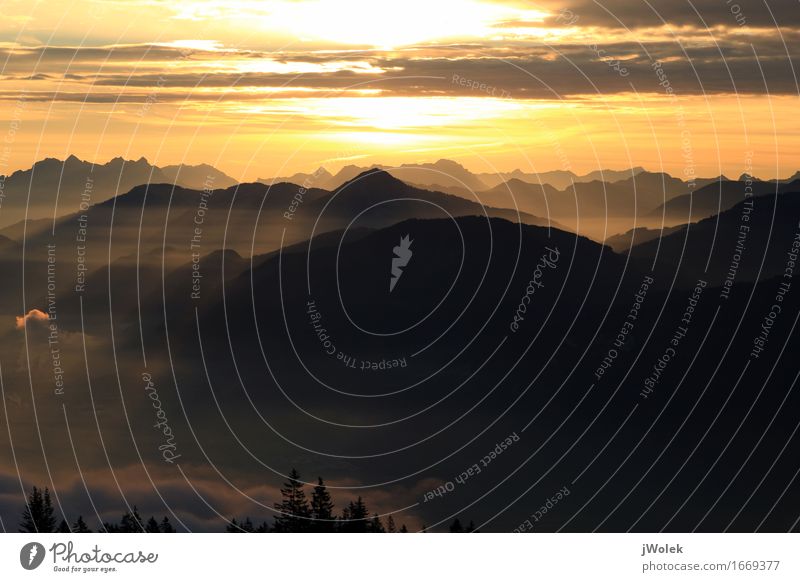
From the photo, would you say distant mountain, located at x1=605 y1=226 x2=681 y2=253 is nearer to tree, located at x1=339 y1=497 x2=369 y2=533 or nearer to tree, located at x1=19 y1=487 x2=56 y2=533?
tree, located at x1=339 y1=497 x2=369 y2=533

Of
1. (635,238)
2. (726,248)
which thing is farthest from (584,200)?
(726,248)

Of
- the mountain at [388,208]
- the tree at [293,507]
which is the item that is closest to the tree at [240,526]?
the tree at [293,507]

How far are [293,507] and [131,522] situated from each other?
5.68 metres

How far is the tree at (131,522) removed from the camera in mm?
35062

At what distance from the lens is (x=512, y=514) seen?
3703cm

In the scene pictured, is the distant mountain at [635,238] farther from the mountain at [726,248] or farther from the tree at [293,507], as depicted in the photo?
the tree at [293,507]

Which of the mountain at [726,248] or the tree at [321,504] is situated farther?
the mountain at [726,248]

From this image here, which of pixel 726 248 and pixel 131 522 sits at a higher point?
pixel 131 522

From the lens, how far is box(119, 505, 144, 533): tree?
3506 centimetres

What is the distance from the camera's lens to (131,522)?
36219mm

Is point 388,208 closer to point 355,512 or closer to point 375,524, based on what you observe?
point 355,512

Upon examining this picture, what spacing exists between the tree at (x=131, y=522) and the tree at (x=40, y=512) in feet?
11.4

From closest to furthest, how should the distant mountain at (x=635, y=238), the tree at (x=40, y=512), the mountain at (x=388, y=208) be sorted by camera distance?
1. the tree at (x=40, y=512)
2. the mountain at (x=388, y=208)
3. the distant mountain at (x=635, y=238)
